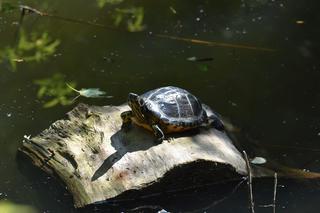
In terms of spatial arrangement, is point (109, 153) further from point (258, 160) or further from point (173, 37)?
point (173, 37)

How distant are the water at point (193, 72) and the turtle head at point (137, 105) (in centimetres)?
54

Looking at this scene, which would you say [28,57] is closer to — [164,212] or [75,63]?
[75,63]

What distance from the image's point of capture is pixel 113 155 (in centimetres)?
336

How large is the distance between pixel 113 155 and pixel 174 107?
524 mm

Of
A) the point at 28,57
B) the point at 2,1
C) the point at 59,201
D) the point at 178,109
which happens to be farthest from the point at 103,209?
the point at 2,1

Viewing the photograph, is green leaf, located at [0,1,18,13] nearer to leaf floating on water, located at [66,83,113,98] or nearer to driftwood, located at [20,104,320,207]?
leaf floating on water, located at [66,83,113,98]

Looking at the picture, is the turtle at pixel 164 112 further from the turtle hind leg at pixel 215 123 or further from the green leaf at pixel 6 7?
the green leaf at pixel 6 7

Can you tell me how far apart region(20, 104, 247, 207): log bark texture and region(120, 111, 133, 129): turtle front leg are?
35 mm

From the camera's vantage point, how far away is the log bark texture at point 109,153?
10.6 ft

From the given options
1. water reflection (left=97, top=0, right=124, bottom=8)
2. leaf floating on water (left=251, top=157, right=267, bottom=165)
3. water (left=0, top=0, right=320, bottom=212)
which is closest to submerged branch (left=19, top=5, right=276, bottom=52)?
water (left=0, top=0, right=320, bottom=212)

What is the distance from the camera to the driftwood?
324 cm

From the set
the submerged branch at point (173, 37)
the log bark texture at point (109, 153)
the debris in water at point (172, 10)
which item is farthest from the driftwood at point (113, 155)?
the debris in water at point (172, 10)

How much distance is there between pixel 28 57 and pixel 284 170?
237 centimetres

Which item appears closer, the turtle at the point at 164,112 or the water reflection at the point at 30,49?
the turtle at the point at 164,112
